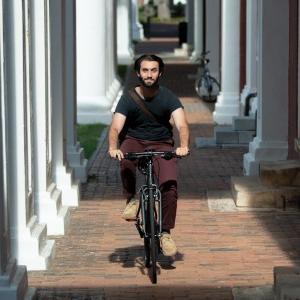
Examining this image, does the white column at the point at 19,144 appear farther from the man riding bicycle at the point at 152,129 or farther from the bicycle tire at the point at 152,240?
the bicycle tire at the point at 152,240

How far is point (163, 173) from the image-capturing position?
9.55m

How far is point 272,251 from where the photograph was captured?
1051 centimetres

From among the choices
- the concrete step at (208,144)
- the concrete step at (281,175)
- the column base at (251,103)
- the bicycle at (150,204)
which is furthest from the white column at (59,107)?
the column base at (251,103)

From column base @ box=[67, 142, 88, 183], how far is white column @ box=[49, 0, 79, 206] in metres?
1.34

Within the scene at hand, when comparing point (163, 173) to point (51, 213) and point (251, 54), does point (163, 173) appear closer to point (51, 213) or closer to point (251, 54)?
point (51, 213)

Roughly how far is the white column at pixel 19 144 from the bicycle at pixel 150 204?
0.84 m

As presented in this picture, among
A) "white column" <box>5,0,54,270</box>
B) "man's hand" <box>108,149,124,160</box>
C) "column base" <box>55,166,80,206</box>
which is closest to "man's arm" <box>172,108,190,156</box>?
"man's hand" <box>108,149,124,160</box>

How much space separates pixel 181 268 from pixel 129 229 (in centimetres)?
192

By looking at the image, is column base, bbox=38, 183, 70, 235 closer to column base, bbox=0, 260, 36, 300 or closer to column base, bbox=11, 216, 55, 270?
column base, bbox=11, 216, 55, 270

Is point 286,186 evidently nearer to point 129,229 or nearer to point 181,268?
point 129,229

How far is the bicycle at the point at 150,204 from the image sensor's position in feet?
30.1

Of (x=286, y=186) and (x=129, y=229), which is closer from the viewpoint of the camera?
(x=129, y=229)

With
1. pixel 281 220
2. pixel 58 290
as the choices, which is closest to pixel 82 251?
pixel 58 290

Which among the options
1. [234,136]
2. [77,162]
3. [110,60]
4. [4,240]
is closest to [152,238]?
[4,240]
